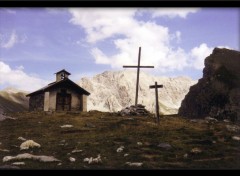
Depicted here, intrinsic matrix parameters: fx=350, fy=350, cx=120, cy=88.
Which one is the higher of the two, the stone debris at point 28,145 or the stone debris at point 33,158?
the stone debris at point 28,145

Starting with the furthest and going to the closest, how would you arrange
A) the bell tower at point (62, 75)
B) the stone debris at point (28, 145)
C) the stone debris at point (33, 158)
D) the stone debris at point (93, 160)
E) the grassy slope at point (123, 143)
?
the bell tower at point (62, 75) < the stone debris at point (28, 145) < the grassy slope at point (123, 143) < the stone debris at point (33, 158) < the stone debris at point (93, 160)

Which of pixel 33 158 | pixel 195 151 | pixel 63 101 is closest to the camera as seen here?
pixel 33 158

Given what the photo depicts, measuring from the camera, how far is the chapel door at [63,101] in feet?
134

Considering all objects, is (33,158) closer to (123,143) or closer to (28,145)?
(28,145)

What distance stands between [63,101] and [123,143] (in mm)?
24339

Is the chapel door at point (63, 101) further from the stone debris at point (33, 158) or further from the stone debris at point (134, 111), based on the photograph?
the stone debris at point (33, 158)

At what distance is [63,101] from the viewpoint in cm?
4119

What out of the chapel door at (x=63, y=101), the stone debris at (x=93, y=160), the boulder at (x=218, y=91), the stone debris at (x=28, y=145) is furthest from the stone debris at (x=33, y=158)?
the chapel door at (x=63, y=101)

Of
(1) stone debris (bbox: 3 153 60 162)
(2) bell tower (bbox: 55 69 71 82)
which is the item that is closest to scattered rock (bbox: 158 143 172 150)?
(1) stone debris (bbox: 3 153 60 162)

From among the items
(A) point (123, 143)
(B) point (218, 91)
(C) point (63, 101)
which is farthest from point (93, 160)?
(C) point (63, 101)

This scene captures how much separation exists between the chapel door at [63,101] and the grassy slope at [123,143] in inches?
554
